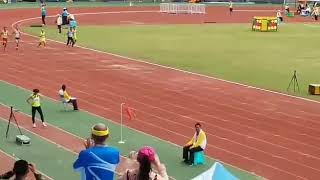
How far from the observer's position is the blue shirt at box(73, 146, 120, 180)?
7.23m

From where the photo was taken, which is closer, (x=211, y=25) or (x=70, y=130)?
(x=70, y=130)

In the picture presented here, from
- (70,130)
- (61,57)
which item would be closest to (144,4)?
(61,57)

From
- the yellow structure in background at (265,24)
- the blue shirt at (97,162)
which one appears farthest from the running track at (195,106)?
the yellow structure in background at (265,24)

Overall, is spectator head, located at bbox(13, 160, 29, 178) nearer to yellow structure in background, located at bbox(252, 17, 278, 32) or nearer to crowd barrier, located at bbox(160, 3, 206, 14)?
yellow structure in background, located at bbox(252, 17, 278, 32)

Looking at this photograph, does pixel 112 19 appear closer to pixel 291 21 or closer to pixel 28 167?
pixel 291 21

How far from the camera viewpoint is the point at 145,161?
6809 millimetres

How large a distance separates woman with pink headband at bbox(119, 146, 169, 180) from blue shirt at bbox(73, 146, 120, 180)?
348 millimetres

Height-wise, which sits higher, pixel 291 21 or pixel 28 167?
pixel 28 167

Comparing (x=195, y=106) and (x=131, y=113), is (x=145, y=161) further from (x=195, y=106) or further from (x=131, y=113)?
(x=195, y=106)

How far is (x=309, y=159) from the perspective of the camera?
17.0 metres

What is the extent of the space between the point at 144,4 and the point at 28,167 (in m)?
75.8

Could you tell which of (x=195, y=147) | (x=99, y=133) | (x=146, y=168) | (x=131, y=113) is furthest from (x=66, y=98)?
(x=146, y=168)

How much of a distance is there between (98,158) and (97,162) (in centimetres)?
6

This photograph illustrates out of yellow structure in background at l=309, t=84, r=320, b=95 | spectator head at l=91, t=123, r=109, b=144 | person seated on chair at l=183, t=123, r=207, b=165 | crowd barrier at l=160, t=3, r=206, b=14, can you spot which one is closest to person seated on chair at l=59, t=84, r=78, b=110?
person seated on chair at l=183, t=123, r=207, b=165
